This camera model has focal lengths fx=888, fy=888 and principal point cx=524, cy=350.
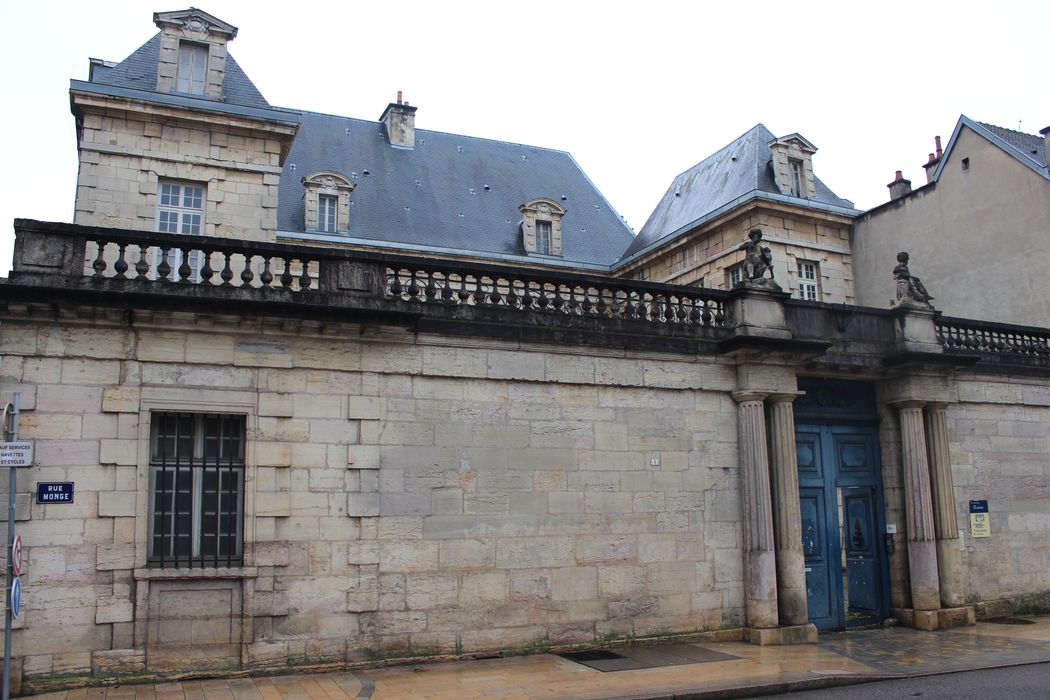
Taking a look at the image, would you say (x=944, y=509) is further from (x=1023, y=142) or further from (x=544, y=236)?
(x=544, y=236)

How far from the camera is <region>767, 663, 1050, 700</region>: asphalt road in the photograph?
786 cm

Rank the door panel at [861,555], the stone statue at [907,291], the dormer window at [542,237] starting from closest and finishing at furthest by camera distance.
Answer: the door panel at [861,555] < the stone statue at [907,291] < the dormer window at [542,237]

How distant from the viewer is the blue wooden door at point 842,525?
40.1ft

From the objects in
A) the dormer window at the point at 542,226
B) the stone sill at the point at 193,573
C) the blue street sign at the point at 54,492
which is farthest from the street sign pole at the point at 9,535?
the dormer window at the point at 542,226

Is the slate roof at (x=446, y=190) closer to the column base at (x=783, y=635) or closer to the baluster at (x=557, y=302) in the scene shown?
the baluster at (x=557, y=302)

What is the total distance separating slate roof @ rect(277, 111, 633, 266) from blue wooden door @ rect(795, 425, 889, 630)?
14.3 metres

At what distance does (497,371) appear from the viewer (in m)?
10.2

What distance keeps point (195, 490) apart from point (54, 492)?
129cm

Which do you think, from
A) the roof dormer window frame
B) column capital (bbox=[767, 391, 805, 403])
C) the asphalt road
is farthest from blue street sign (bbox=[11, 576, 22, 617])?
the roof dormer window frame

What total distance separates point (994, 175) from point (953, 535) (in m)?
10.0

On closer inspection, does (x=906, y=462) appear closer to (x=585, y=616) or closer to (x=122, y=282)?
(x=585, y=616)

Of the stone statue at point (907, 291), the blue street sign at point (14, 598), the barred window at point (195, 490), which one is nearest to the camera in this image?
the blue street sign at point (14, 598)

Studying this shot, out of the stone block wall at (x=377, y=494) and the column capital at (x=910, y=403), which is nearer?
the stone block wall at (x=377, y=494)

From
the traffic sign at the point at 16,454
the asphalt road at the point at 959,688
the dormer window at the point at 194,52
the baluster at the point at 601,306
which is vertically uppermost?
the dormer window at the point at 194,52
